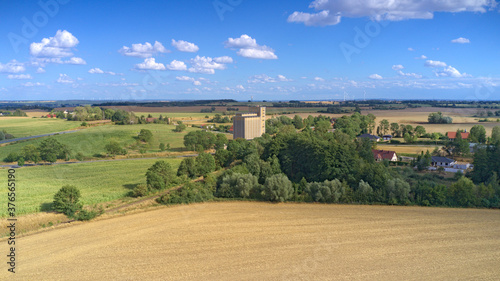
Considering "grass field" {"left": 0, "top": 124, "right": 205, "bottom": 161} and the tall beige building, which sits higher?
the tall beige building

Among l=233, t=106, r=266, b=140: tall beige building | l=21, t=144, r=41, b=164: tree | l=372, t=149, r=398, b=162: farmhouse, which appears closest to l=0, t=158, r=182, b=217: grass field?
l=21, t=144, r=41, b=164: tree

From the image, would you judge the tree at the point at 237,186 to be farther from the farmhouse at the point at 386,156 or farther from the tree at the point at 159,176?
the farmhouse at the point at 386,156

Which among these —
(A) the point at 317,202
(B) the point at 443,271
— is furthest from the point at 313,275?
(A) the point at 317,202

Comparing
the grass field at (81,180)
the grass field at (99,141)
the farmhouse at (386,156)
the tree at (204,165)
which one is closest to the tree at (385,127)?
the farmhouse at (386,156)

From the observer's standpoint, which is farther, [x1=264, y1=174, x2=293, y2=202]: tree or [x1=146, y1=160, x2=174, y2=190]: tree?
[x1=146, y1=160, x2=174, y2=190]: tree

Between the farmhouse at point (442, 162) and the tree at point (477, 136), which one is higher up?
the tree at point (477, 136)

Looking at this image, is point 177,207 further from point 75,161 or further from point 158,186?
point 75,161

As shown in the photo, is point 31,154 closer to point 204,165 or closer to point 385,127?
point 204,165

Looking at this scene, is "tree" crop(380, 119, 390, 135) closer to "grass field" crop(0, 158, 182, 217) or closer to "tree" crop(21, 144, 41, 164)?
"grass field" crop(0, 158, 182, 217)
